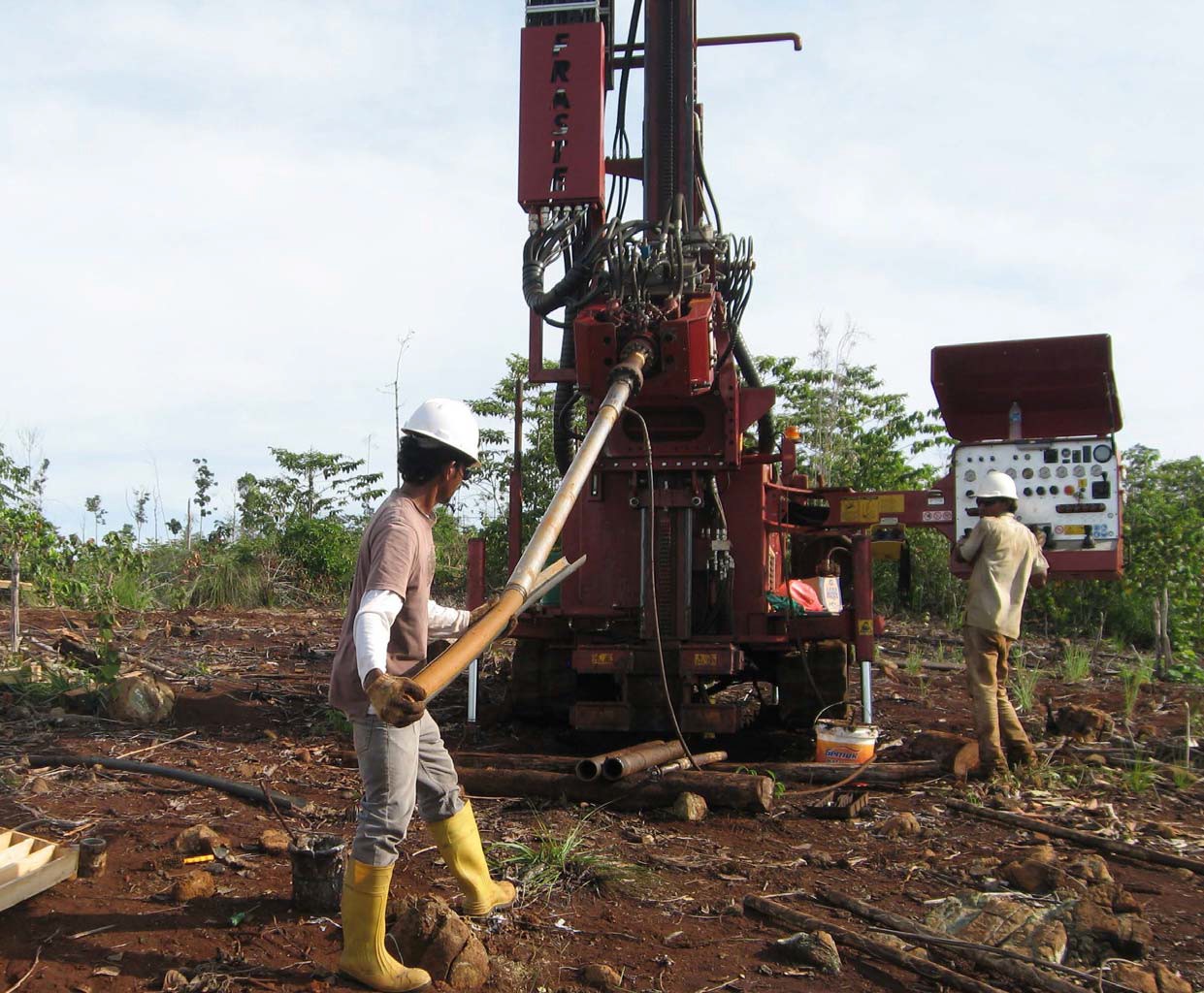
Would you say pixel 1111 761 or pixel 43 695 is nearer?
pixel 1111 761

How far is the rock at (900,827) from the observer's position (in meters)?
5.35

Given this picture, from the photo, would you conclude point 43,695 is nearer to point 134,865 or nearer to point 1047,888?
point 134,865

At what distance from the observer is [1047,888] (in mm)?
4453

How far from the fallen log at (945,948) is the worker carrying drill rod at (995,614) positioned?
8.12ft

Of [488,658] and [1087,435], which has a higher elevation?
[1087,435]

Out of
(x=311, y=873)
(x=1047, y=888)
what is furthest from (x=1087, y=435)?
(x=311, y=873)

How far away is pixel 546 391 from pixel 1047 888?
1469 cm

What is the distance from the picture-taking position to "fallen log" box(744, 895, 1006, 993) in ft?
11.6

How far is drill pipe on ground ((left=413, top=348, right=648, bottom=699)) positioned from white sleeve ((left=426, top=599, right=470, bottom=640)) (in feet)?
0.88

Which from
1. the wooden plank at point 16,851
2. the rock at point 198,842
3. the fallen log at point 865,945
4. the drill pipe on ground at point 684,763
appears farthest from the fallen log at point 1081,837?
the wooden plank at point 16,851

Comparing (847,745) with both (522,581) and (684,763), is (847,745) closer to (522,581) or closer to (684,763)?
(684,763)

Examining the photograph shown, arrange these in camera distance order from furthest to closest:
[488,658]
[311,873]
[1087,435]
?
[488,658] < [1087,435] < [311,873]

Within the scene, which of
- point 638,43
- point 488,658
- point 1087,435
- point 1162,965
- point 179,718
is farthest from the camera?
point 488,658

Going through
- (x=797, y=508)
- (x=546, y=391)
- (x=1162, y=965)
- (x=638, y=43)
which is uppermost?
(x=638, y=43)
